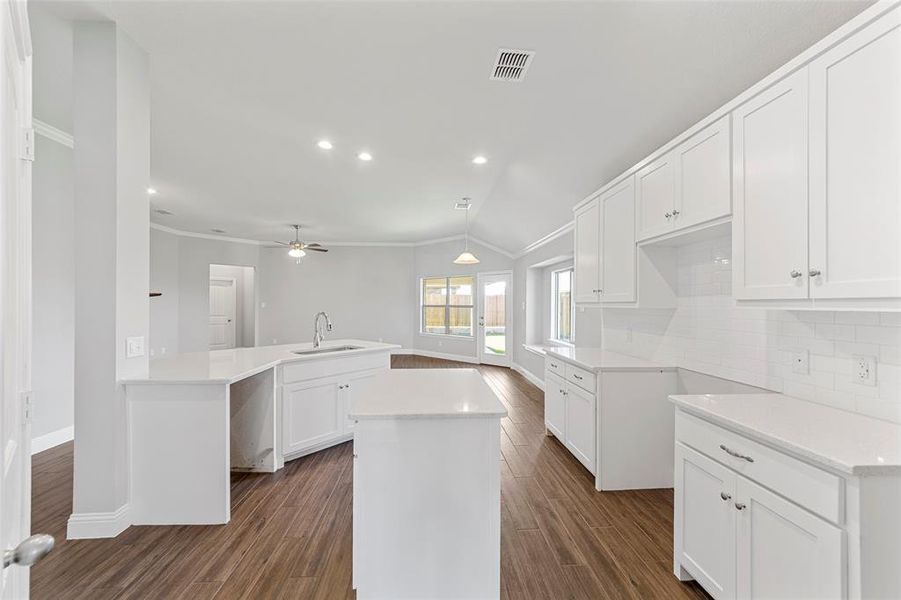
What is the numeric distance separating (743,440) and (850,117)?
48.7 inches

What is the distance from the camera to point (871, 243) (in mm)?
1344

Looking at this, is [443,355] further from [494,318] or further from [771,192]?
[771,192]

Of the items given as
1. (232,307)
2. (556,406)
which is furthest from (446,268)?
(556,406)

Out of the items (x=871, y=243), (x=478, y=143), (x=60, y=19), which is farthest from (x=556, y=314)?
(x=60, y=19)

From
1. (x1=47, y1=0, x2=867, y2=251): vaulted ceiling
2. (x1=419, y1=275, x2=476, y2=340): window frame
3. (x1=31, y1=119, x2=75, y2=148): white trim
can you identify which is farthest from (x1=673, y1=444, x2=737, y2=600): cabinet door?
(x1=419, y1=275, x2=476, y2=340): window frame

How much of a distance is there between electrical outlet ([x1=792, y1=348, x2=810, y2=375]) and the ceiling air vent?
2.10 m

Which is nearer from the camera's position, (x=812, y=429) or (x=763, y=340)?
(x=812, y=429)

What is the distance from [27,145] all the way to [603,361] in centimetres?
323

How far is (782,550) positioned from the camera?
138 cm

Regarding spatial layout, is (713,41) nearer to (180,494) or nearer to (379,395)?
(379,395)

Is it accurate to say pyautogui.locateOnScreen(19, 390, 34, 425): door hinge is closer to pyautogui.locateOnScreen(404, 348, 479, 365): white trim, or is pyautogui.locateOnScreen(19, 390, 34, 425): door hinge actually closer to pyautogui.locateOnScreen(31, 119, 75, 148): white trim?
pyautogui.locateOnScreen(31, 119, 75, 148): white trim

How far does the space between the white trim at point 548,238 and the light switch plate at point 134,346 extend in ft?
14.1

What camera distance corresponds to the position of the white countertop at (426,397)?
172 centimetres

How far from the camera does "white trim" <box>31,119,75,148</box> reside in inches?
128
